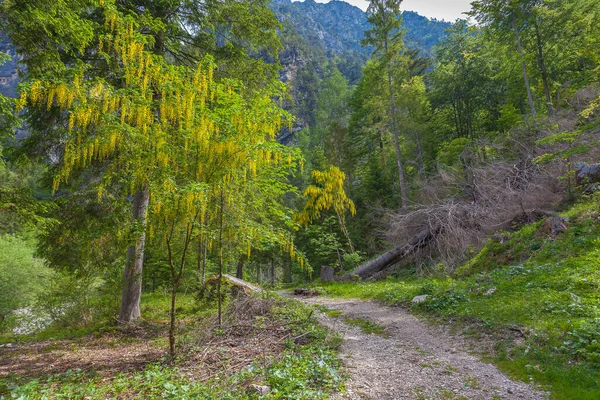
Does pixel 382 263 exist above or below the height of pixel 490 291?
above

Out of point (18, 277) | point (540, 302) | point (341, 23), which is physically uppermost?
point (341, 23)

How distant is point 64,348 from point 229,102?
255 inches

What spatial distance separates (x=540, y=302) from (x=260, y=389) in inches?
195

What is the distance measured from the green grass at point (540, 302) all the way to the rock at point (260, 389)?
9.78ft

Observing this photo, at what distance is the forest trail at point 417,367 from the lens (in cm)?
354

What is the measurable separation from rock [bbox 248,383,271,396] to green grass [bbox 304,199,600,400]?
2.98m

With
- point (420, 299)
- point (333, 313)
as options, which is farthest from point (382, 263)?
point (420, 299)

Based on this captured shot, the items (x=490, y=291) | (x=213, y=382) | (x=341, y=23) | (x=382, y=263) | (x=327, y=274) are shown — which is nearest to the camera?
(x=213, y=382)

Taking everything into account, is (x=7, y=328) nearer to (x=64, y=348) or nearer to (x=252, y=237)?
(x=64, y=348)

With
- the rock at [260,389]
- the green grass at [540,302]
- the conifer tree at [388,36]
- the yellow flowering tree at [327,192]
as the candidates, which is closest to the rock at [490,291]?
the green grass at [540,302]

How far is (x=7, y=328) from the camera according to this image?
11727 mm

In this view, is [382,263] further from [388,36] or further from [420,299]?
[388,36]

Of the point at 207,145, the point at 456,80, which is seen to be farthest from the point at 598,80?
the point at 207,145

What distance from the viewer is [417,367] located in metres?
4.33
